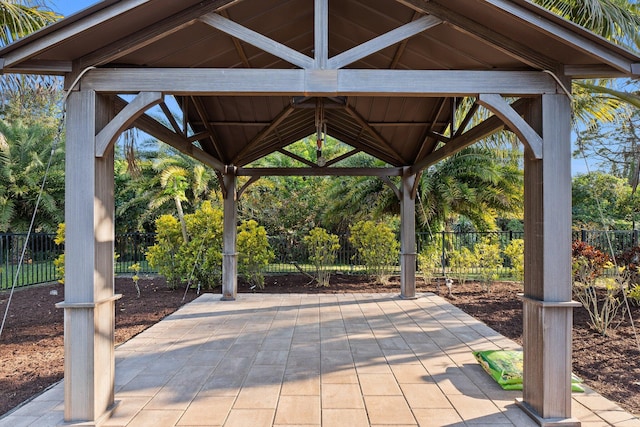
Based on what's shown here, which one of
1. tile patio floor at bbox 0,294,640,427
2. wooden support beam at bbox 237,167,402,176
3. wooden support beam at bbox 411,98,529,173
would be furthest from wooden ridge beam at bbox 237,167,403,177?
tile patio floor at bbox 0,294,640,427

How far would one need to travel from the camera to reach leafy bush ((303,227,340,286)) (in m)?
10.8

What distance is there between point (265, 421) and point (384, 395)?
1.13m

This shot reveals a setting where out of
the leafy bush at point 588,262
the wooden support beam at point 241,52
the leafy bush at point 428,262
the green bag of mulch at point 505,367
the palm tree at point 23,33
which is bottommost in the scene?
the green bag of mulch at point 505,367

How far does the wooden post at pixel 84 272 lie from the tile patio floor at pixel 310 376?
28 cm

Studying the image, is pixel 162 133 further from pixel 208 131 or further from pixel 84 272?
pixel 208 131

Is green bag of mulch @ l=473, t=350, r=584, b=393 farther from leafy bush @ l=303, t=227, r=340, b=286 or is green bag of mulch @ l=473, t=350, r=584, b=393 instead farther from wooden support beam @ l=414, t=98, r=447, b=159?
leafy bush @ l=303, t=227, r=340, b=286

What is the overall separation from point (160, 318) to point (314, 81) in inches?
208

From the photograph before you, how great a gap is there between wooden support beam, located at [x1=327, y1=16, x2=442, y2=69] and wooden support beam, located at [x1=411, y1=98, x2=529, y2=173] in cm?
112

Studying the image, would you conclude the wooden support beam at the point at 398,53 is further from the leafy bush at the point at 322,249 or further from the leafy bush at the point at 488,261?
the leafy bush at the point at 322,249

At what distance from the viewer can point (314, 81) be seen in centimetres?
339

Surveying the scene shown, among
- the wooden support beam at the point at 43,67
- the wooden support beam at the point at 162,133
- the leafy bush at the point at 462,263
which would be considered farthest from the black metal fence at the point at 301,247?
the wooden support beam at the point at 43,67

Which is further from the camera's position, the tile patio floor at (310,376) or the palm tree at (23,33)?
the palm tree at (23,33)

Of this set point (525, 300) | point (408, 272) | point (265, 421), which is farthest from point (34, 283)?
point (525, 300)

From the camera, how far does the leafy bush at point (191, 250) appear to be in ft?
31.8
